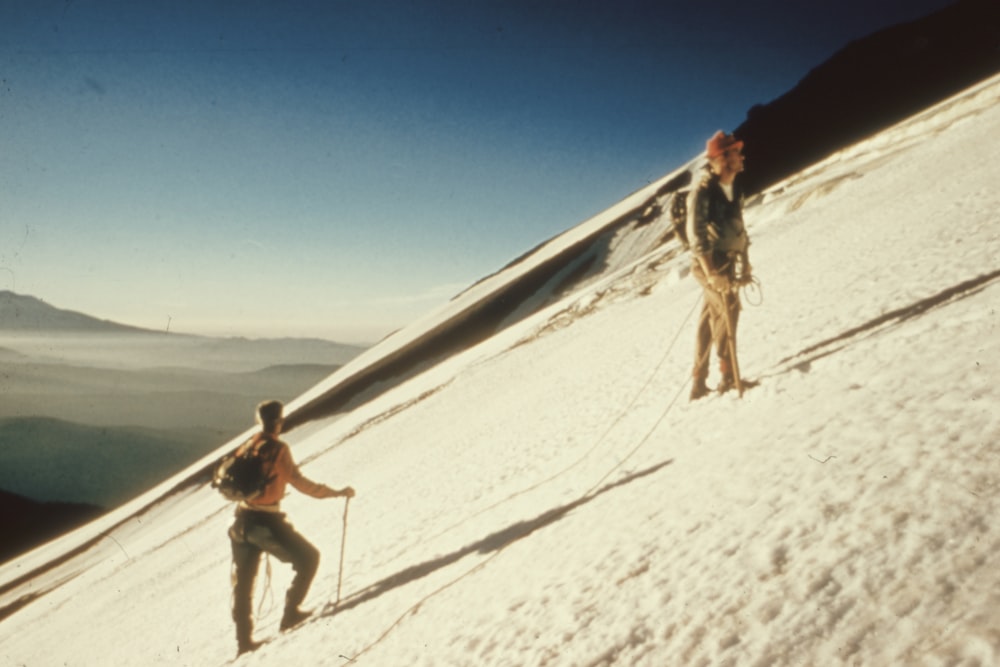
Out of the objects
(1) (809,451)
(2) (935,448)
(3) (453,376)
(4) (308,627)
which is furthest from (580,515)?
(3) (453,376)

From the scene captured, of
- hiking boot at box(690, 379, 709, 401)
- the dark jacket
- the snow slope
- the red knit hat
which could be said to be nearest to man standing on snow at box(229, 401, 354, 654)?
the snow slope

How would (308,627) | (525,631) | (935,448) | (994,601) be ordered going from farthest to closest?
(308,627) < (525,631) < (935,448) < (994,601)

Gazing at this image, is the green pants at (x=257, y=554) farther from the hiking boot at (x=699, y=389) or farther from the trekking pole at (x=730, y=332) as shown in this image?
the trekking pole at (x=730, y=332)

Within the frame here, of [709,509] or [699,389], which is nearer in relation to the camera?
[709,509]

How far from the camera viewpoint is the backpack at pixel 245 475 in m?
4.27

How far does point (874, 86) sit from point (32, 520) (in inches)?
3319

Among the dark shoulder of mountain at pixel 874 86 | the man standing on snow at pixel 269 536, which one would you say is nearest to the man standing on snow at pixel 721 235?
the man standing on snow at pixel 269 536

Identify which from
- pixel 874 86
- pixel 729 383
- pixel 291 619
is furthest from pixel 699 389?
pixel 874 86

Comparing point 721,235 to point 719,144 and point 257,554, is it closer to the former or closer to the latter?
point 719,144

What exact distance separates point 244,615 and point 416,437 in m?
6.29

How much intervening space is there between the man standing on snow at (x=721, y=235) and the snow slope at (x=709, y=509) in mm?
515

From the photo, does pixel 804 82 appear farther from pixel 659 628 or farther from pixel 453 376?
pixel 659 628

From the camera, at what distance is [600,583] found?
2.70m

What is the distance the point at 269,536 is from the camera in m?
4.43
